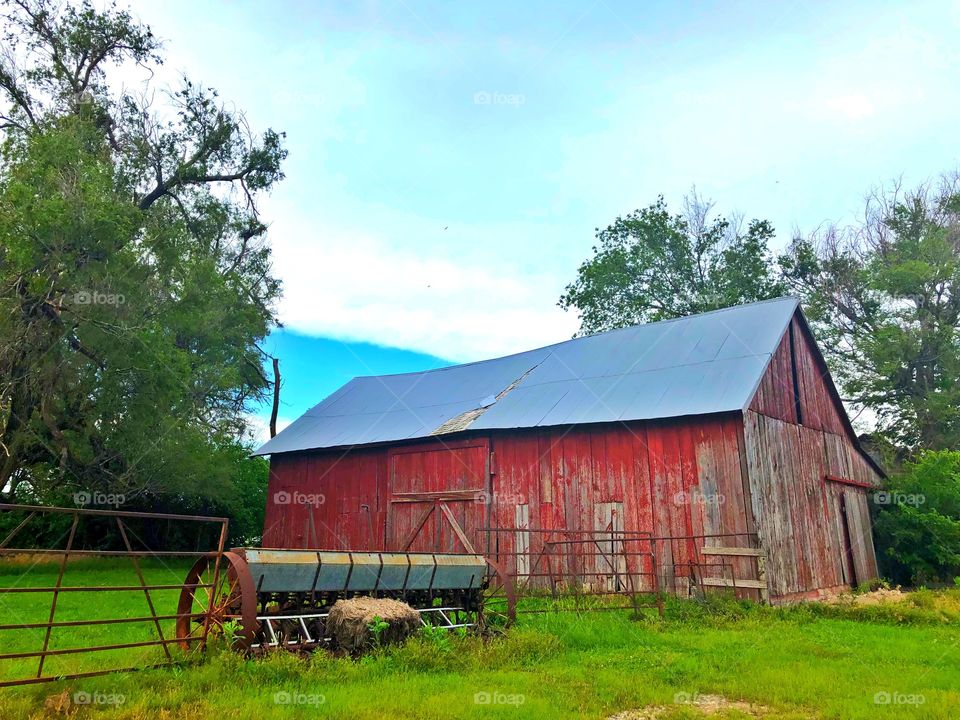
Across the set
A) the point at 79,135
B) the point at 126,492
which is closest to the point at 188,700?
the point at 126,492

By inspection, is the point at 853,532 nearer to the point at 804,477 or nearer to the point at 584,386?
the point at 804,477

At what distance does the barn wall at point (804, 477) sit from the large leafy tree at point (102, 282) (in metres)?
15.8

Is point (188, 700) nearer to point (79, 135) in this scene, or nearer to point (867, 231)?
point (79, 135)

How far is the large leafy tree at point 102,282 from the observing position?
61.3 ft

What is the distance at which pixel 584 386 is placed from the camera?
1983cm

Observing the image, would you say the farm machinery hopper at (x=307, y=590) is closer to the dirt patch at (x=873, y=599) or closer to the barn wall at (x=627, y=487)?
the barn wall at (x=627, y=487)

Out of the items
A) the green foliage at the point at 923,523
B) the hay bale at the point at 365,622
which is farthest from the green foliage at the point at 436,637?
the green foliage at the point at 923,523

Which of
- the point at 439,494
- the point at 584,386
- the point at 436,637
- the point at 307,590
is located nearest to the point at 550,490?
the point at 584,386

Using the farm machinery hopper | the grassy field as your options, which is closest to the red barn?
the farm machinery hopper

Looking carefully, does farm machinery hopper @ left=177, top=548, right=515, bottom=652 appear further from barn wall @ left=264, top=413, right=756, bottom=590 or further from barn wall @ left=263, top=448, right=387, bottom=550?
barn wall @ left=263, top=448, right=387, bottom=550

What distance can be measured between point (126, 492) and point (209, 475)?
263 cm

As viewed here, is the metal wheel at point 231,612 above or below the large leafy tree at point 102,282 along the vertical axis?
below

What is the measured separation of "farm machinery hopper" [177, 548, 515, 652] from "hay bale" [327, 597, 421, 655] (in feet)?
0.85

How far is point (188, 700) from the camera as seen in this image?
22.8ft
